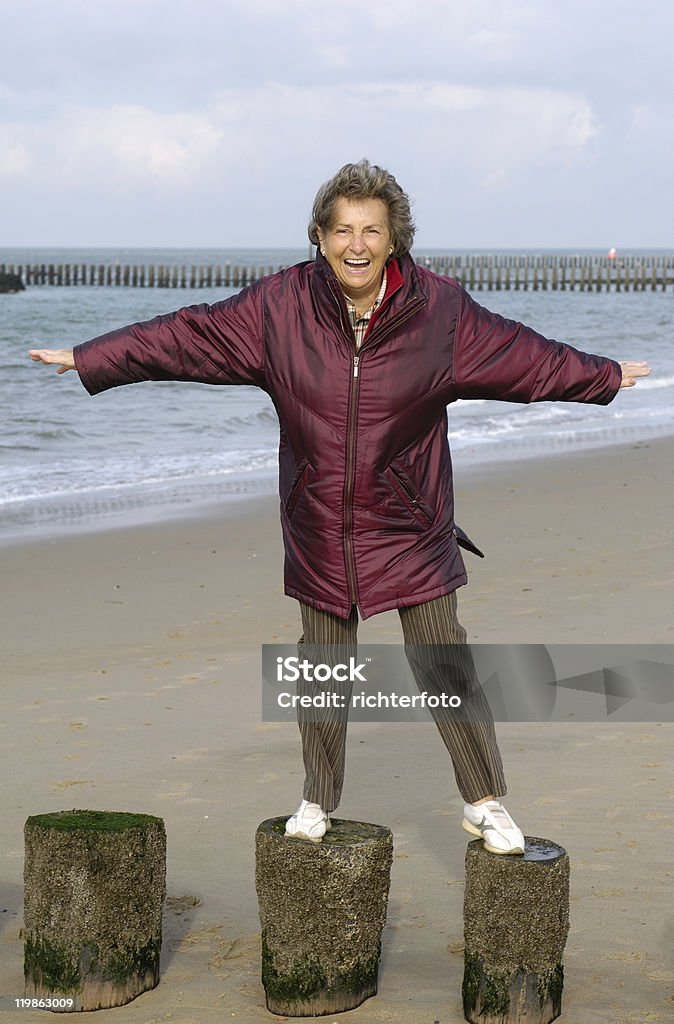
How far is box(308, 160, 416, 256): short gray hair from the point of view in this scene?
344 centimetres

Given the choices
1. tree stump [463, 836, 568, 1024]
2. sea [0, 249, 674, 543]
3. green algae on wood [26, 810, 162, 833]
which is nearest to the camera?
tree stump [463, 836, 568, 1024]

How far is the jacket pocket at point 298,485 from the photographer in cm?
350

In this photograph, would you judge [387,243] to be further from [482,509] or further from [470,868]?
[482,509]

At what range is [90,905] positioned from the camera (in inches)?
138

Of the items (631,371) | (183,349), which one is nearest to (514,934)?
(631,371)

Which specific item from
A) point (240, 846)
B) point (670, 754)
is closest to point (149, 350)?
point (240, 846)

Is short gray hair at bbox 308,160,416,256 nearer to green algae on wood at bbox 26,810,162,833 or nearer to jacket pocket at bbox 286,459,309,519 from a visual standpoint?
jacket pocket at bbox 286,459,309,519

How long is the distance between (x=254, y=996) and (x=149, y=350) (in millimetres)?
1699

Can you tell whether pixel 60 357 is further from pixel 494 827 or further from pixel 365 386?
pixel 494 827

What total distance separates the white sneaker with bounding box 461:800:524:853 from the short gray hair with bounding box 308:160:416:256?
1.43m

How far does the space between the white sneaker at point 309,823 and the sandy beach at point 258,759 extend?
46 cm

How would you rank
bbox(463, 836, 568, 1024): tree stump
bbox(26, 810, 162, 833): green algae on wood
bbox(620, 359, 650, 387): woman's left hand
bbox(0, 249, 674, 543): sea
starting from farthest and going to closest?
bbox(0, 249, 674, 543): sea < bbox(620, 359, 650, 387): woman's left hand < bbox(26, 810, 162, 833): green algae on wood < bbox(463, 836, 568, 1024): tree stump

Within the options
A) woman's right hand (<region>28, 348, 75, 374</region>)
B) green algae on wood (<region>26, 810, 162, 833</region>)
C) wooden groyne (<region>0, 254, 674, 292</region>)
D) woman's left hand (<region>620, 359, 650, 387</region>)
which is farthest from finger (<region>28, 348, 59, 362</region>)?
wooden groyne (<region>0, 254, 674, 292</region>)

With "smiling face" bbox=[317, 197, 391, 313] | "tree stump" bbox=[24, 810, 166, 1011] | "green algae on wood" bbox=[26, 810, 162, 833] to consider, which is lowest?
"tree stump" bbox=[24, 810, 166, 1011]
